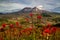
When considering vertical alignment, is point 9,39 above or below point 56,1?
below

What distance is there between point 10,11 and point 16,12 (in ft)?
0.72

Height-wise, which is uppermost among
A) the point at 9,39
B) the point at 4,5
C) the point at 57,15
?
the point at 4,5

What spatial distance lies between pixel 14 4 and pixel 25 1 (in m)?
0.35

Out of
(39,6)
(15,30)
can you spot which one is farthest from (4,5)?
(15,30)

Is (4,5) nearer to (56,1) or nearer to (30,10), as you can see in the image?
(30,10)

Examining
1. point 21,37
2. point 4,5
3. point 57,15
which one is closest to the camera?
point 21,37

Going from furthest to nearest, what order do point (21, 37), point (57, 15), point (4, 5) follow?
point (4, 5)
point (57, 15)
point (21, 37)

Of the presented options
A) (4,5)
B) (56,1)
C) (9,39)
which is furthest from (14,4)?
(9,39)

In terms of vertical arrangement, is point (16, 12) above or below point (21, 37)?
above

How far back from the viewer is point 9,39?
3.25 metres

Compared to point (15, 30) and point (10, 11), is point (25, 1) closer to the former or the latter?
point (10, 11)

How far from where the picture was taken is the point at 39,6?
446 centimetres

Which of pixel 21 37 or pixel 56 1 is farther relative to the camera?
pixel 56 1

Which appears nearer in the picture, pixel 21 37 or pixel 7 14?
pixel 21 37
